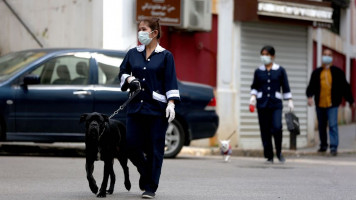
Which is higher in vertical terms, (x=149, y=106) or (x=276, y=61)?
(x=149, y=106)

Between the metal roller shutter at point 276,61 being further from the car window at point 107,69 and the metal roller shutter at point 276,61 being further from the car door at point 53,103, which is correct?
the car door at point 53,103

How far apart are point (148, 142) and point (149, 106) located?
1.31ft

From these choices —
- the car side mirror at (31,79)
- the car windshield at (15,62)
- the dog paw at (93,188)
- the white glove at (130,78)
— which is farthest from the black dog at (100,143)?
the car windshield at (15,62)

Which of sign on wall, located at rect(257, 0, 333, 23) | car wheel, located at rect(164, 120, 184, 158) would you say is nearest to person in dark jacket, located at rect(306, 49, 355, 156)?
sign on wall, located at rect(257, 0, 333, 23)

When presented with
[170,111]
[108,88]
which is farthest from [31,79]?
[170,111]

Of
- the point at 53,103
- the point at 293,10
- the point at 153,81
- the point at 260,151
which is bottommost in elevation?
the point at 260,151

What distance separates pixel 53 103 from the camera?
14219mm

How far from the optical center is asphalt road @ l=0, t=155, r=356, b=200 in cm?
967

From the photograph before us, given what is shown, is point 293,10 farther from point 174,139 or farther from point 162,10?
point 174,139

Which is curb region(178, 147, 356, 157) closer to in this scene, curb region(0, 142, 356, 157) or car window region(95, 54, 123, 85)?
curb region(0, 142, 356, 157)

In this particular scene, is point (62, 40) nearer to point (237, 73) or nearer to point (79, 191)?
point (237, 73)

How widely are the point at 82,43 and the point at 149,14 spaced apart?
1.66m

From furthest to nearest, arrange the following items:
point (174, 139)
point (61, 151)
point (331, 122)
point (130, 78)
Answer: point (331, 122), point (61, 151), point (174, 139), point (130, 78)

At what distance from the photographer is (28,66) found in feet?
47.2
